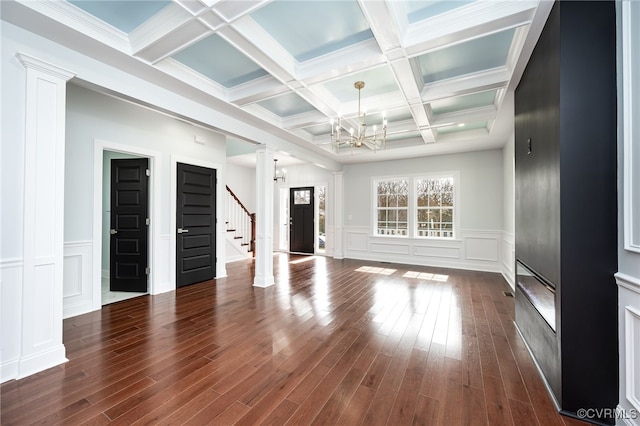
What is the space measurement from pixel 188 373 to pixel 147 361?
469mm

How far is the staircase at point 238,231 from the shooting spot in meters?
7.10

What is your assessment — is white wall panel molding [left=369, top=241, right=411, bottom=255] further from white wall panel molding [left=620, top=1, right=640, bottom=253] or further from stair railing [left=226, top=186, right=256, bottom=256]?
white wall panel molding [left=620, top=1, right=640, bottom=253]

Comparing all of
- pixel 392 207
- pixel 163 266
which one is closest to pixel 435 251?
pixel 392 207

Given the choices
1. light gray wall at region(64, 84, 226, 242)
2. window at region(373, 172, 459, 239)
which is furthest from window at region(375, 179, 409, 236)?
light gray wall at region(64, 84, 226, 242)

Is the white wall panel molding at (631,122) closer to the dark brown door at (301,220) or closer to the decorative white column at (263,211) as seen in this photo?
the decorative white column at (263,211)

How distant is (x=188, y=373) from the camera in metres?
2.10

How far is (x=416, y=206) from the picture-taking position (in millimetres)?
6777

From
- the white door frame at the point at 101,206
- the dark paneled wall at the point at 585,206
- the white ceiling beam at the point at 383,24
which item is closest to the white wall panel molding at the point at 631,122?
the dark paneled wall at the point at 585,206

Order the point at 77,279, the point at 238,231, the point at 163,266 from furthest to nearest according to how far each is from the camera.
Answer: the point at 238,231, the point at 163,266, the point at 77,279

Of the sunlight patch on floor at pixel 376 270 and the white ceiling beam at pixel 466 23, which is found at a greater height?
the white ceiling beam at pixel 466 23

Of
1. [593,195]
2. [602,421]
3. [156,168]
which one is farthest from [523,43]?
[156,168]

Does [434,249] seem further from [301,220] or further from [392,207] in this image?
[301,220]

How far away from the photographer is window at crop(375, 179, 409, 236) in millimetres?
6965

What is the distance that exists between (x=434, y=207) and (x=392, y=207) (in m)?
1.05
